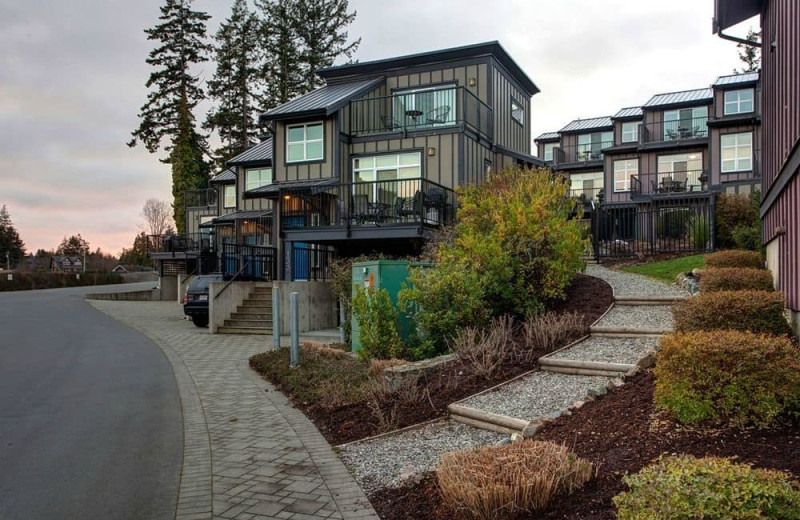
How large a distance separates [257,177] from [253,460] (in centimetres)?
2634

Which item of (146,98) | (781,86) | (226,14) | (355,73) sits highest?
(226,14)

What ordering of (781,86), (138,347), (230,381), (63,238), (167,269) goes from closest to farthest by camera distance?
(781,86) < (230,381) < (138,347) < (167,269) < (63,238)

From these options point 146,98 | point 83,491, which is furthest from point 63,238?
point 83,491

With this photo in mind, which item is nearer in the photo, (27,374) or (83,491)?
(83,491)

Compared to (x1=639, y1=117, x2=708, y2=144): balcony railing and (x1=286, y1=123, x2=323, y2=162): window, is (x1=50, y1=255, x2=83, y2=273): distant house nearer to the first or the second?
(x1=286, y1=123, x2=323, y2=162): window

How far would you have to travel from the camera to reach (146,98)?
41.2 meters

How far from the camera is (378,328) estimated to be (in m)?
8.44

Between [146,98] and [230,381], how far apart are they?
3780 centimetres

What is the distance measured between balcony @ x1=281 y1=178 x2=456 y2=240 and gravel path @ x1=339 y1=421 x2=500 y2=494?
1099 centimetres

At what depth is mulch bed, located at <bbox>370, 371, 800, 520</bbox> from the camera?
344 centimetres

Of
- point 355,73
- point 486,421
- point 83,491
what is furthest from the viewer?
point 355,73

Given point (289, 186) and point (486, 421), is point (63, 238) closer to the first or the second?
point (289, 186)

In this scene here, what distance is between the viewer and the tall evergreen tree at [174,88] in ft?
135

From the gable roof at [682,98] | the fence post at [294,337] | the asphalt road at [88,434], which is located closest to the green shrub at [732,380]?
the asphalt road at [88,434]
